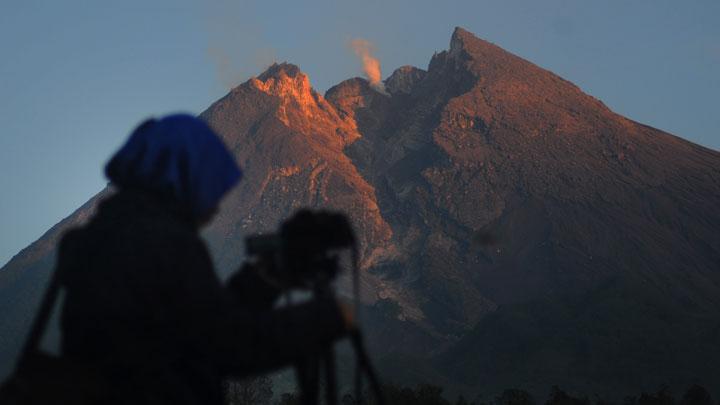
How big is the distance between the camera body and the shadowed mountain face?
363 feet

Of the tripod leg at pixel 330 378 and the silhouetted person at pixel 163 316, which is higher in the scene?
the silhouetted person at pixel 163 316

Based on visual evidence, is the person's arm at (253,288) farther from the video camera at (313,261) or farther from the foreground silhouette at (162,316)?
the foreground silhouette at (162,316)

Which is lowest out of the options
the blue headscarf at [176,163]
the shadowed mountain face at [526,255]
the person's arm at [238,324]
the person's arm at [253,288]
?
the person's arm at [238,324]

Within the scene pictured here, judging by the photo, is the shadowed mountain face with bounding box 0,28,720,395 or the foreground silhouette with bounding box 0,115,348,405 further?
the shadowed mountain face with bounding box 0,28,720,395

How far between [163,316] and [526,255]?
167735 mm

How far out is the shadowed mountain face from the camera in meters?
123

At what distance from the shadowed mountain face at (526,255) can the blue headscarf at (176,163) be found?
11058 centimetres

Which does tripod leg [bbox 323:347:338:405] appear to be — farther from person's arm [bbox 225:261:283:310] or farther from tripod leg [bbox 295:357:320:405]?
person's arm [bbox 225:261:283:310]

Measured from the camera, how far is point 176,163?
3.11 metres

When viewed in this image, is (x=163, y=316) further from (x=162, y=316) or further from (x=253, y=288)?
(x=253, y=288)

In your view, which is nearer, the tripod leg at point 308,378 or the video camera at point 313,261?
the video camera at point 313,261


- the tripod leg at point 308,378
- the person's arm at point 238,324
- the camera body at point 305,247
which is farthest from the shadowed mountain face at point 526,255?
the person's arm at point 238,324

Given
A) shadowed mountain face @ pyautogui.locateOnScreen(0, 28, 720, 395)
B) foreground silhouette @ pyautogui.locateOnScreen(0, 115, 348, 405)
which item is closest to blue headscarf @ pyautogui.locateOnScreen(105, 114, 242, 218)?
foreground silhouette @ pyautogui.locateOnScreen(0, 115, 348, 405)

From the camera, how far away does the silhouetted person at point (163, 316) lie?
9.39ft
